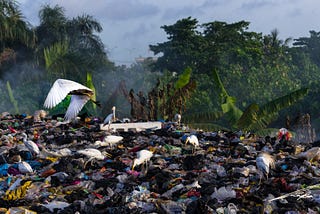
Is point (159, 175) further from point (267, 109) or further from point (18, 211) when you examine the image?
point (267, 109)

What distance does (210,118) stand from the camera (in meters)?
12.0

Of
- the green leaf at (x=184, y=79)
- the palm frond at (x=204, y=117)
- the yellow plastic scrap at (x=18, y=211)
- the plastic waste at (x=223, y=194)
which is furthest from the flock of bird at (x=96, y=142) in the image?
the yellow plastic scrap at (x=18, y=211)

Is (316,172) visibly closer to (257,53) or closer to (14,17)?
(14,17)

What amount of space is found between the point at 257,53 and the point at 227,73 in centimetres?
299

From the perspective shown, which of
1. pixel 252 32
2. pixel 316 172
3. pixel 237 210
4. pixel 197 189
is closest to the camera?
pixel 237 210

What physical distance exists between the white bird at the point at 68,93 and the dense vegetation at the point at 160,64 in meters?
4.08

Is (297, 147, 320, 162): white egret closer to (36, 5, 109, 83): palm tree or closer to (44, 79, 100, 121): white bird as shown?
(44, 79, 100, 121): white bird

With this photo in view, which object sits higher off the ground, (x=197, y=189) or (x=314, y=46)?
(x=314, y=46)

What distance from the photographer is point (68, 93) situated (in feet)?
30.6

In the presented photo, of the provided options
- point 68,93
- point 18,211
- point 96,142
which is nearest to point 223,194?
point 18,211

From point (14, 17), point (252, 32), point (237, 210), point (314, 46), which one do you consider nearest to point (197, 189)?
point (237, 210)

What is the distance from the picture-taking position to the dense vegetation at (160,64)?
17.9 metres

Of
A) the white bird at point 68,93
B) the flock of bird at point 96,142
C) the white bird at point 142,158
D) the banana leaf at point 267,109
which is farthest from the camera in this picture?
the banana leaf at point 267,109

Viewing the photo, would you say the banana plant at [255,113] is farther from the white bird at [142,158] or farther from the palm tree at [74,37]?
the palm tree at [74,37]
